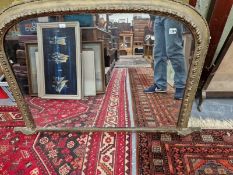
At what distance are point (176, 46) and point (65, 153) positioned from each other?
1.20m

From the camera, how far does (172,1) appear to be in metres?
0.78

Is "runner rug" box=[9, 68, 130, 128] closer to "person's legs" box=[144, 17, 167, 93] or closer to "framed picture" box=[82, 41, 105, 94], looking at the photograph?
"framed picture" box=[82, 41, 105, 94]

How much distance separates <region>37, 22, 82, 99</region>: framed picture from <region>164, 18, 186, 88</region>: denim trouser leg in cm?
71

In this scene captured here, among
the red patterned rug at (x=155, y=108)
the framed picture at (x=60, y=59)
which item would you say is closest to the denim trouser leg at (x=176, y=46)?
the red patterned rug at (x=155, y=108)

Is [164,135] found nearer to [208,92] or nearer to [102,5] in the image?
[102,5]

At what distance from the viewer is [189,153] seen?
37.4 inches

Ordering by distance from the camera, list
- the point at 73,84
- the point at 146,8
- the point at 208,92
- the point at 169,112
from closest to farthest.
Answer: the point at 146,8, the point at 169,112, the point at 208,92, the point at 73,84

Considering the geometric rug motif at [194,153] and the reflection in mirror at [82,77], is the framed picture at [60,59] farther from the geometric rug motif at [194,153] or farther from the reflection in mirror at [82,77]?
the geometric rug motif at [194,153]

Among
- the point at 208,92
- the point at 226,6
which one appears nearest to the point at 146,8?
the point at 226,6

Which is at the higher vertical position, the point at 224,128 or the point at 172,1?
the point at 172,1

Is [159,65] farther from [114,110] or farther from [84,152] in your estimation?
[84,152]

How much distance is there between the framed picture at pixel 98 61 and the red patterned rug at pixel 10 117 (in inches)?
29.4

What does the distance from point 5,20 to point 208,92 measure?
1.45 metres

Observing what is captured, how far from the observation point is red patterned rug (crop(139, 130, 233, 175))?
0.85 meters
